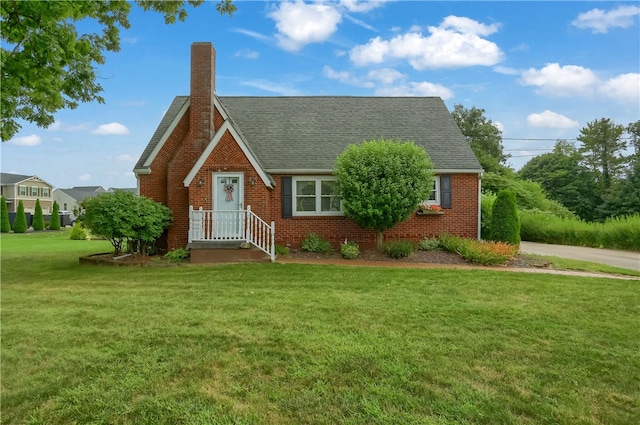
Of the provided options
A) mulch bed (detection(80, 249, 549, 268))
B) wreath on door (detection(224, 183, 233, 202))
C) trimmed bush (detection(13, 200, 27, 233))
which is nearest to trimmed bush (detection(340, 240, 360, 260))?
mulch bed (detection(80, 249, 549, 268))

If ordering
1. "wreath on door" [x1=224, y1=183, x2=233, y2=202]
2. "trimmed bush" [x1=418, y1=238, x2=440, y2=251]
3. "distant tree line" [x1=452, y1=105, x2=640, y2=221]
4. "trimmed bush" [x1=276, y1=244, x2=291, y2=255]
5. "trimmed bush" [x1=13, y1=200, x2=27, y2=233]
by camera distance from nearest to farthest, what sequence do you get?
"wreath on door" [x1=224, y1=183, x2=233, y2=202]
"trimmed bush" [x1=276, y1=244, x2=291, y2=255]
"trimmed bush" [x1=418, y1=238, x2=440, y2=251]
"trimmed bush" [x1=13, y1=200, x2=27, y2=233]
"distant tree line" [x1=452, y1=105, x2=640, y2=221]

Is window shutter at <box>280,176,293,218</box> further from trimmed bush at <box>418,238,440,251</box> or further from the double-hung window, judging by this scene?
the double-hung window

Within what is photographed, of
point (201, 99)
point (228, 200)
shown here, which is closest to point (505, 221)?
point (228, 200)

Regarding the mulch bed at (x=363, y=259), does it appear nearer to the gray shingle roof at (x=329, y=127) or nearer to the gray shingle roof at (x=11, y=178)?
the gray shingle roof at (x=329, y=127)

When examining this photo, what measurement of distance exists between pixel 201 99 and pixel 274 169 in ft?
10.8

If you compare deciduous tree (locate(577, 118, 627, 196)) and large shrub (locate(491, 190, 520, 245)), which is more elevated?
deciduous tree (locate(577, 118, 627, 196))

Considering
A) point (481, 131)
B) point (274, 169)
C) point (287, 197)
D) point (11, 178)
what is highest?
point (481, 131)

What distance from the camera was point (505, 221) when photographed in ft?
42.5

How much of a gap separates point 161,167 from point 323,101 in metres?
7.62

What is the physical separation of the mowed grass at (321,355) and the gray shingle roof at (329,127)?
6867mm

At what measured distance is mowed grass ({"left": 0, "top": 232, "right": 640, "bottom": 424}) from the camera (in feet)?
9.46

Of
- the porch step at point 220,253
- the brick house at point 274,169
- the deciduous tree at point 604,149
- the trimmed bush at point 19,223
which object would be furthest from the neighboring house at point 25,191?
the deciduous tree at point 604,149

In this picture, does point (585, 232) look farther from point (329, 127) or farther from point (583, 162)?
point (583, 162)

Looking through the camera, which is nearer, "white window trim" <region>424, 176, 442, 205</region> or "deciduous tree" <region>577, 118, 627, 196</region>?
"white window trim" <region>424, 176, 442, 205</region>
